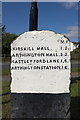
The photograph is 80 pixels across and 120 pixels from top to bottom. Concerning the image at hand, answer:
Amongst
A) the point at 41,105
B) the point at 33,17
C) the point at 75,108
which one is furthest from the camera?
the point at 75,108

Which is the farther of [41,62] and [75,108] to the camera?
[75,108]

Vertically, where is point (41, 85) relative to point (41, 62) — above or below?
below

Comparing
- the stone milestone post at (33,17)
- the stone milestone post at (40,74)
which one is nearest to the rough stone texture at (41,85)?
the stone milestone post at (40,74)

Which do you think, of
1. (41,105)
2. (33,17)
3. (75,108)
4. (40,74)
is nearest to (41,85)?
(40,74)

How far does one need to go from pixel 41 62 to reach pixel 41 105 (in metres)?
0.66

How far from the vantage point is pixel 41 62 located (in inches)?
117

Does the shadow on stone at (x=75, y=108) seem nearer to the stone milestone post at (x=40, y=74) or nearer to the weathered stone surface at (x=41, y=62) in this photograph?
the stone milestone post at (x=40, y=74)

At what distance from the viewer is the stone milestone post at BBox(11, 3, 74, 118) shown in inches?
116

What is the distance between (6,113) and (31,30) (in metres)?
2.17

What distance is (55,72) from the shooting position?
2971mm

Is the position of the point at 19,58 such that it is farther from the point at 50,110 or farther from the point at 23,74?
the point at 50,110

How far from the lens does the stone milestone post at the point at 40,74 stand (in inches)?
116

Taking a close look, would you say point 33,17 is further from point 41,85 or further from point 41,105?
point 41,105

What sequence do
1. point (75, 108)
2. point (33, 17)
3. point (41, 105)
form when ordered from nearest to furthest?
point (41, 105) < point (33, 17) < point (75, 108)
